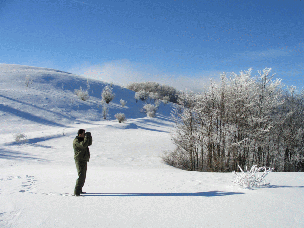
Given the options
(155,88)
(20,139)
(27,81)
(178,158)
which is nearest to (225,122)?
(178,158)

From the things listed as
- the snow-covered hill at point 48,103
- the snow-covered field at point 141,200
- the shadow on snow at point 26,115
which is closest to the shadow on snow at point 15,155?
the snow-covered field at point 141,200

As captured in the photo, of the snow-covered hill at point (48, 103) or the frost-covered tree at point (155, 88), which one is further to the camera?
the frost-covered tree at point (155, 88)

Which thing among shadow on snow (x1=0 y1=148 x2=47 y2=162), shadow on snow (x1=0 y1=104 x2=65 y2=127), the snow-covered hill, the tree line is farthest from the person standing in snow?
shadow on snow (x1=0 y1=104 x2=65 y2=127)

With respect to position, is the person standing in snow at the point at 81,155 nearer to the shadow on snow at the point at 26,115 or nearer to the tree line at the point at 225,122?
the tree line at the point at 225,122

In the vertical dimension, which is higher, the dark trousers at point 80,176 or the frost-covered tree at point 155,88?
the frost-covered tree at point 155,88

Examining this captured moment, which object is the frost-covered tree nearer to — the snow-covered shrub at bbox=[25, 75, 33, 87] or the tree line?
the snow-covered shrub at bbox=[25, 75, 33, 87]

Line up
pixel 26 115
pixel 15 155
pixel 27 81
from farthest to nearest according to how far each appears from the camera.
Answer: pixel 27 81, pixel 26 115, pixel 15 155

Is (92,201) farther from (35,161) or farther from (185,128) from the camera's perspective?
(185,128)

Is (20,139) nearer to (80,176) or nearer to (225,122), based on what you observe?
(80,176)

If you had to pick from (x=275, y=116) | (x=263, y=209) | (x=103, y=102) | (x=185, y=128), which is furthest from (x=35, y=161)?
(x=103, y=102)

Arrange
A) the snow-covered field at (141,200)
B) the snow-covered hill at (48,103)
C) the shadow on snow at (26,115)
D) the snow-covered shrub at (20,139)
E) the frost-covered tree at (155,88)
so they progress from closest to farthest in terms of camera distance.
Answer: the snow-covered field at (141,200) < the snow-covered shrub at (20,139) < the shadow on snow at (26,115) < the snow-covered hill at (48,103) < the frost-covered tree at (155,88)

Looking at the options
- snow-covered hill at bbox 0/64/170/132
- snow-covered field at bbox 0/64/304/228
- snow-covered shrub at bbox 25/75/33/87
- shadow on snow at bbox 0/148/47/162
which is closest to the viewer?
snow-covered field at bbox 0/64/304/228

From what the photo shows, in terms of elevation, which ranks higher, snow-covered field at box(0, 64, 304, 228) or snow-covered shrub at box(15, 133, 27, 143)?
snow-covered shrub at box(15, 133, 27, 143)

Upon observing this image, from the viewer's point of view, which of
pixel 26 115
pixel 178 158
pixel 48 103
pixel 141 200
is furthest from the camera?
pixel 48 103
